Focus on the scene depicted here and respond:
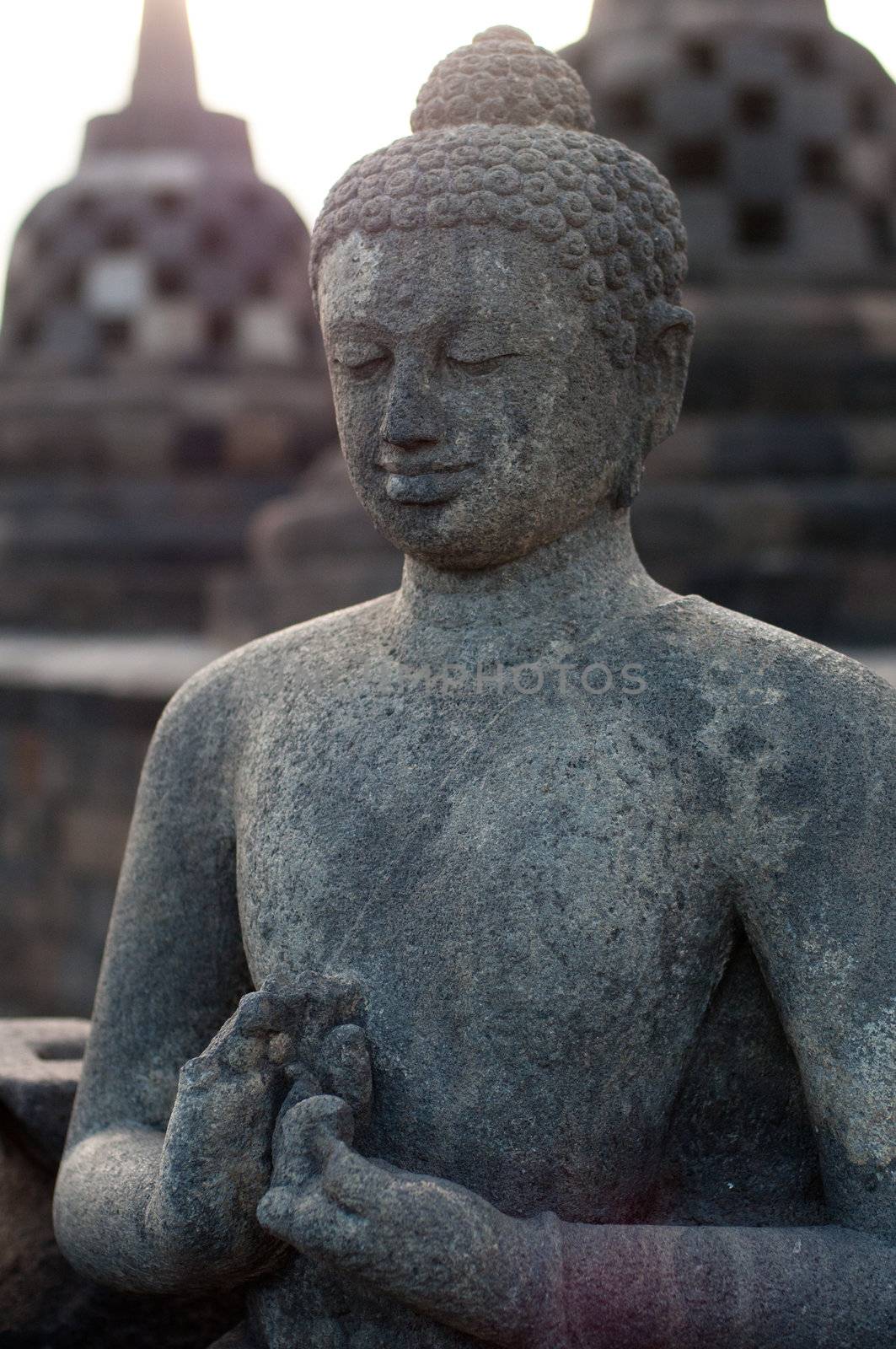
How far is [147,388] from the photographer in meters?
11.4

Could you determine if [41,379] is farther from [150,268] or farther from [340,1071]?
[340,1071]

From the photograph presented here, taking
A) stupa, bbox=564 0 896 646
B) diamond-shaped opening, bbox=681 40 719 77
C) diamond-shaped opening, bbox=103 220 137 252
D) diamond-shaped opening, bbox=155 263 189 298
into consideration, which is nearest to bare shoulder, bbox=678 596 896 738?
stupa, bbox=564 0 896 646

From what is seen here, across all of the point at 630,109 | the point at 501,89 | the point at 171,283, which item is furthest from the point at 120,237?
the point at 501,89

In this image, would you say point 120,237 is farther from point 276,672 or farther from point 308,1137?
point 308,1137

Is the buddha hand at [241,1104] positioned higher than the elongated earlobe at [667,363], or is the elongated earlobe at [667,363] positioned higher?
the elongated earlobe at [667,363]

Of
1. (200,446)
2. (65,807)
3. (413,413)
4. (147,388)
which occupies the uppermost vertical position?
(413,413)

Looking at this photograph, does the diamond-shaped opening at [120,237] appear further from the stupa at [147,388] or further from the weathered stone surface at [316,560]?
the weathered stone surface at [316,560]

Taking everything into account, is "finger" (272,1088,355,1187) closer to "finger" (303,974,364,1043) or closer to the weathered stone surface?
"finger" (303,974,364,1043)

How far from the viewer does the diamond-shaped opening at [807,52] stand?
8.08 m

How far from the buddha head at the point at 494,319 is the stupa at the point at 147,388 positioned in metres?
8.75

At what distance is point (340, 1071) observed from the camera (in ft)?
6.84

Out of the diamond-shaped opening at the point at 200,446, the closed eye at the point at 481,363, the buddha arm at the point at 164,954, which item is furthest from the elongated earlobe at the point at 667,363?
the diamond-shaped opening at the point at 200,446

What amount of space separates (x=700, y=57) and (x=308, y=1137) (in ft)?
23.3

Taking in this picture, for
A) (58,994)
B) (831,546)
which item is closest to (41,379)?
(58,994)
